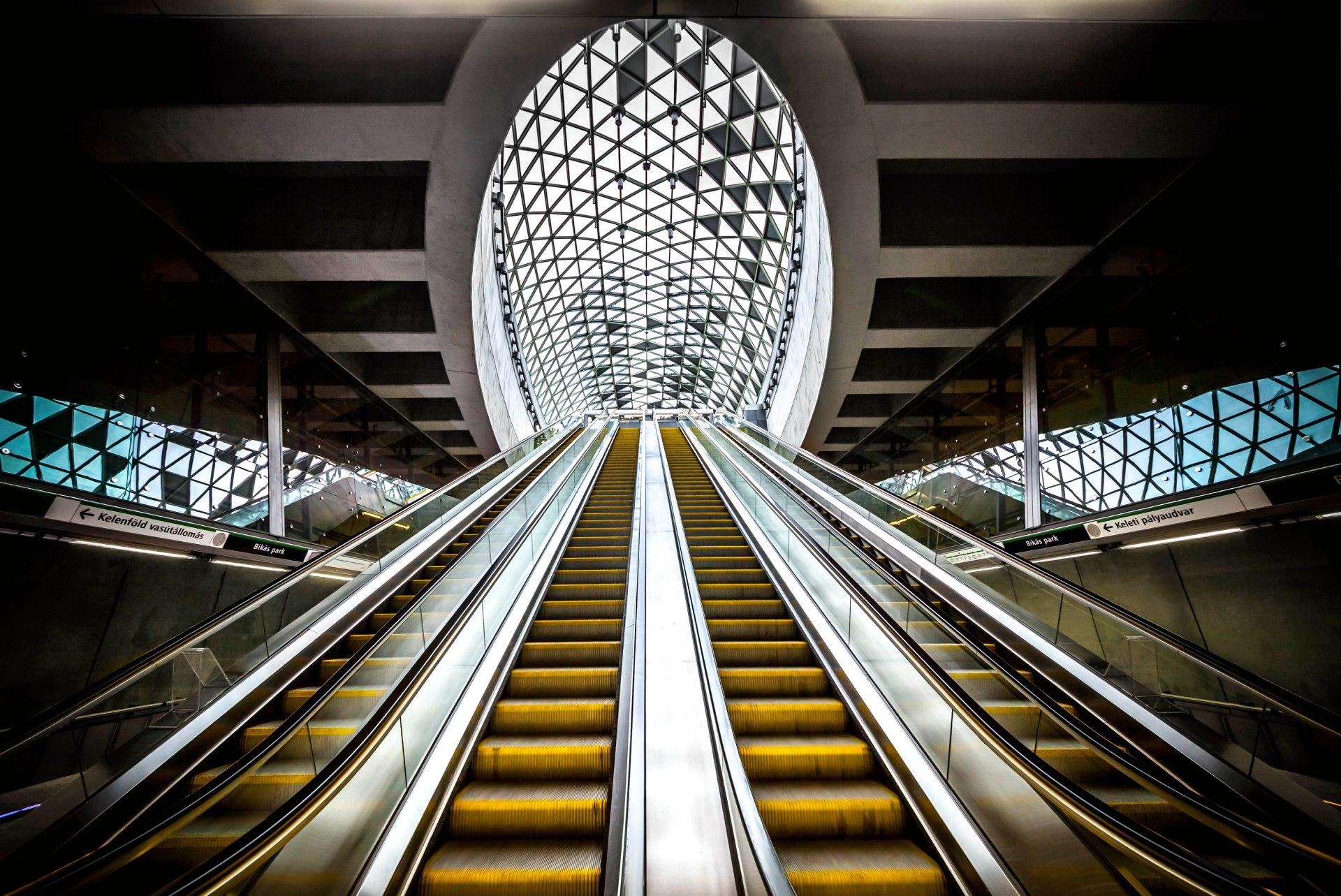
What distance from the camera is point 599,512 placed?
966cm

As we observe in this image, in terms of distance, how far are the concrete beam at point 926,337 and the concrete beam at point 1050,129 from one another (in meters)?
5.33

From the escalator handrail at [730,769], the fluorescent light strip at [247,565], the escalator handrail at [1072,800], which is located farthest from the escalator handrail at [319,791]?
the fluorescent light strip at [247,565]

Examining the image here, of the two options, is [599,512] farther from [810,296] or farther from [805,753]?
[810,296]

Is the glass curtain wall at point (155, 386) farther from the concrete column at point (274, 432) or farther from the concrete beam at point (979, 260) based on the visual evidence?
the concrete beam at point (979, 260)

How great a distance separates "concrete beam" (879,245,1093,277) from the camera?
10898 millimetres

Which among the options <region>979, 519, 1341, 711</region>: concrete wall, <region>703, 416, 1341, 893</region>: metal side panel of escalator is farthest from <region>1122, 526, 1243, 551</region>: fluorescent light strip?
<region>703, 416, 1341, 893</region>: metal side panel of escalator

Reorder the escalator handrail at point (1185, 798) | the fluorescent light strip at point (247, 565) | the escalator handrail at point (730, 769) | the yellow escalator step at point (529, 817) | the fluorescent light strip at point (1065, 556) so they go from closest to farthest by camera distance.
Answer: the escalator handrail at point (1185, 798)
the escalator handrail at point (730, 769)
the yellow escalator step at point (529, 817)
the fluorescent light strip at point (247, 565)
the fluorescent light strip at point (1065, 556)

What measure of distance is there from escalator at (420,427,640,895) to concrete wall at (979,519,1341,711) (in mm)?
9571

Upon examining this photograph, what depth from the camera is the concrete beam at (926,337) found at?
14.2 meters

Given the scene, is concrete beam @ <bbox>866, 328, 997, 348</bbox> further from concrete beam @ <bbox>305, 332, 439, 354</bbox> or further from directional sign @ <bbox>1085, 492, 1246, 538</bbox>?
concrete beam @ <bbox>305, 332, 439, 354</bbox>

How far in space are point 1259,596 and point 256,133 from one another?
16.8m

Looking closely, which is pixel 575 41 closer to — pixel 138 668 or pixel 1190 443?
pixel 138 668

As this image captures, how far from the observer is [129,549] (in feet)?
28.4

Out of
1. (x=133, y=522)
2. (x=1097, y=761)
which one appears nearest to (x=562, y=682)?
(x=1097, y=761)
